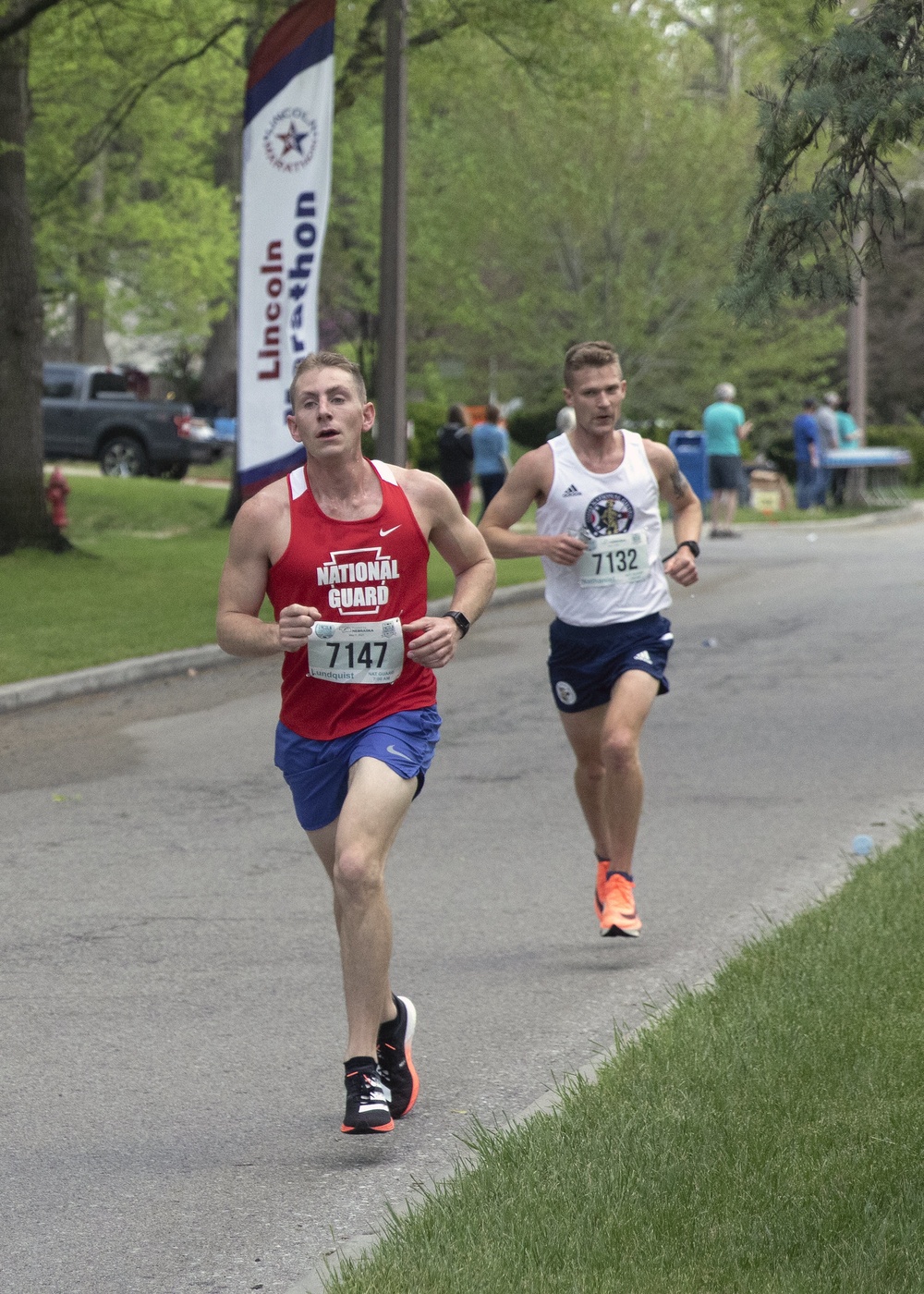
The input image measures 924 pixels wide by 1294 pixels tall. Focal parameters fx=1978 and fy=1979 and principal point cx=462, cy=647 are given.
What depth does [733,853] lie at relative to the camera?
28.2 feet

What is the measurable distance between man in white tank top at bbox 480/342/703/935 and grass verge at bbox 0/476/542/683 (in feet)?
22.9

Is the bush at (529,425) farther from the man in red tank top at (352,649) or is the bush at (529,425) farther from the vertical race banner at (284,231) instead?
the man in red tank top at (352,649)

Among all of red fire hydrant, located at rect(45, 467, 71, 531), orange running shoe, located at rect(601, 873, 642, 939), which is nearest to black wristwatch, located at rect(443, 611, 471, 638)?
orange running shoe, located at rect(601, 873, 642, 939)

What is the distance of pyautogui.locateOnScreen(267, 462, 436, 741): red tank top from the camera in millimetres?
5215

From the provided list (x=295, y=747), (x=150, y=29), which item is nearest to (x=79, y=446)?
(x=150, y=29)

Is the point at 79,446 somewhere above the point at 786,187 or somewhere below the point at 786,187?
below

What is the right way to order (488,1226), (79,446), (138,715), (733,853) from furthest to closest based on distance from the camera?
(79,446), (138,715), (733,853), (488,1226)

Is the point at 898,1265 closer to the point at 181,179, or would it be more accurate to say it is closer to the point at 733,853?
the point at 733,853

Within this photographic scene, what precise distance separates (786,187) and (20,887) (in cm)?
451

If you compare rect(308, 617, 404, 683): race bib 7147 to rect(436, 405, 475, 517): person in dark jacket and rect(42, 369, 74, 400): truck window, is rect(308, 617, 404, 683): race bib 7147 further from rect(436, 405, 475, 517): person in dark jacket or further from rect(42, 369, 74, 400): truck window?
rect(42, 369, 74, 400): truck window

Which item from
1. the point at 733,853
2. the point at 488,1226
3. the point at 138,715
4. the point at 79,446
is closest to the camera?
the point at 488,1226

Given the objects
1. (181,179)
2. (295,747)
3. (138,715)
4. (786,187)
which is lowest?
(138,715)

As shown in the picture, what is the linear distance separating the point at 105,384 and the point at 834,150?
108 feet

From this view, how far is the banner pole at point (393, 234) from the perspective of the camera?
18266 mm
